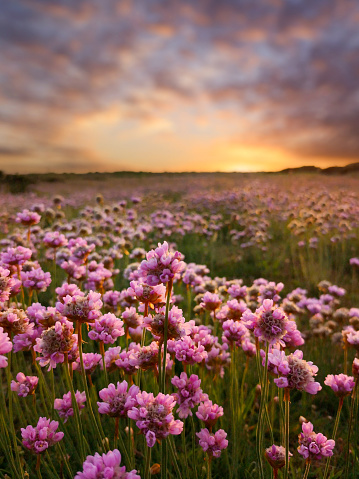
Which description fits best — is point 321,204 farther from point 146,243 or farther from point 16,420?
point 16,420

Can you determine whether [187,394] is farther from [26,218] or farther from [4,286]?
[26,218]

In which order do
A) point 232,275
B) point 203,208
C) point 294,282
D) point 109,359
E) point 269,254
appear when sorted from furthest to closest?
point 203,208 < point 269,254 < point 232,275 < point 294,282 < point 109,359

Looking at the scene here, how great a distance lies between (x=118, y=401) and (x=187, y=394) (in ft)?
1.02

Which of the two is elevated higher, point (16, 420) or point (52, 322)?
point (52, 322)

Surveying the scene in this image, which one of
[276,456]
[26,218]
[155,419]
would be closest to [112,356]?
[155,419]

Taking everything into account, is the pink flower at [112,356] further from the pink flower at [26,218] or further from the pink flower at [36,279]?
the pink flower at [26,218]

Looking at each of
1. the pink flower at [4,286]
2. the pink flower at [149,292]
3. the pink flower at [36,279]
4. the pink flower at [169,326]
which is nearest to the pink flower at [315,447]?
the pink flower at [169,326]

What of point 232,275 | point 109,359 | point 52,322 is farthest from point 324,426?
point 232,275

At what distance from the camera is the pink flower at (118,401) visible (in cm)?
121

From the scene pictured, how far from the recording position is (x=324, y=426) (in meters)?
2.68

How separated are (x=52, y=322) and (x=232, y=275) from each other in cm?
527

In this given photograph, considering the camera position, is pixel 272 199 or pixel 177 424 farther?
pixel 272 199

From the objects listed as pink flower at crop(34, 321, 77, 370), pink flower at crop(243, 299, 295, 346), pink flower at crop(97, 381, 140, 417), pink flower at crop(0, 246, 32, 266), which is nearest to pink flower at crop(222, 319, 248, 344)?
pink flower at crop(243, 299, 295, 346)

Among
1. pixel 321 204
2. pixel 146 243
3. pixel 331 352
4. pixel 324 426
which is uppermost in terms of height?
pixel 321 204
